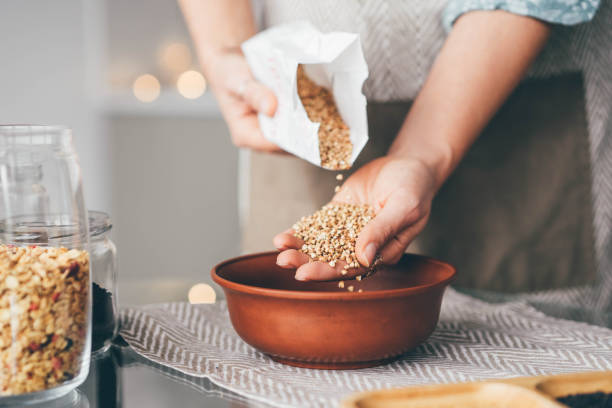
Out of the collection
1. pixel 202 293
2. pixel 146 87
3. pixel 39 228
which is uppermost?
pixel 146 87

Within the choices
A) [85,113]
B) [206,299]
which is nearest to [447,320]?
[206,299]

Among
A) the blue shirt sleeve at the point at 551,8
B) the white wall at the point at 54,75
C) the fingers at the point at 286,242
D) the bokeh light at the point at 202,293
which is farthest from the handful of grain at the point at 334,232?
the white wall at the point at 54,75

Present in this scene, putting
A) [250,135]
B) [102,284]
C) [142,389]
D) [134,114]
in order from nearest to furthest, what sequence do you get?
[142,389] → [102,284] → [250,135] → [134,114]

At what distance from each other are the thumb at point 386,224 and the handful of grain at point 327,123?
0.42 ft

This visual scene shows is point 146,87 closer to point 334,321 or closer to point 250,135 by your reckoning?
point 250,135

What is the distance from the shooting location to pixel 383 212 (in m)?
0.87

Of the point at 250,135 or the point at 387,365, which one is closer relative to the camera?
the point at 387,365

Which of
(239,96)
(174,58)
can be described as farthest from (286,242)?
(174,58)

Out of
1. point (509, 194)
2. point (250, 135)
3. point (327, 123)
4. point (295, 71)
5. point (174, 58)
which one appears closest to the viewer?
point (295, 71)

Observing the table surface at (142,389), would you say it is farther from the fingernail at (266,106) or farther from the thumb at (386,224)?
the fingernail at (266,106)

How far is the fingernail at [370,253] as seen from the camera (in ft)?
2.57

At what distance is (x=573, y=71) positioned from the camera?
53.1 inches

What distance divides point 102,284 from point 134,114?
7.32 feet

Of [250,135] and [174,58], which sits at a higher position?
[174,58]
